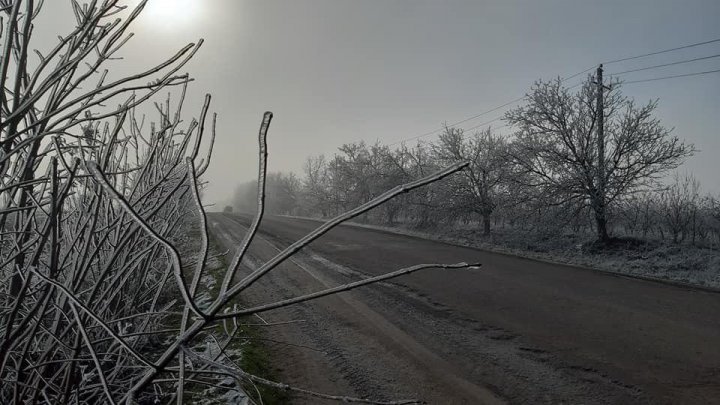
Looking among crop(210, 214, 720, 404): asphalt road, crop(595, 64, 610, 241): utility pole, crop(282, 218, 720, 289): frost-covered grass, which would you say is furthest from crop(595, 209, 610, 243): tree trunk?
crop(210, 214, 720, 404): asphalt road

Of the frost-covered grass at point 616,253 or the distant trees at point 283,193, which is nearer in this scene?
the frost-covered grass at point 616,253

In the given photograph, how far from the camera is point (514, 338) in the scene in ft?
18.7

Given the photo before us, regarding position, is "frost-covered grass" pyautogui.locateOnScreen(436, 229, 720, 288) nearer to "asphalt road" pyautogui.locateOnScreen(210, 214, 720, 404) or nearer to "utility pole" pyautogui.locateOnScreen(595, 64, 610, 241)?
"utility pole" pyautogui.locateOnScreen(595, 64, 610, 241)

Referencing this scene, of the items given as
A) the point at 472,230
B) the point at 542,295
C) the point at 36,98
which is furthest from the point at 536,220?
the point at 36,98

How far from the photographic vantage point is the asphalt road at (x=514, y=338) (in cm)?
433

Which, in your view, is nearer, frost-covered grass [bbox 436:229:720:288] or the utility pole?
frost-covered grass [bbox 436:229:720:288]

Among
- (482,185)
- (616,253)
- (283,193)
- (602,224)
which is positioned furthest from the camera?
(283,193)

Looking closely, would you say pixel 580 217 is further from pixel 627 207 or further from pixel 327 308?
pixel 327 308

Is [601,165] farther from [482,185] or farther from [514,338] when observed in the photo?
[514,338]

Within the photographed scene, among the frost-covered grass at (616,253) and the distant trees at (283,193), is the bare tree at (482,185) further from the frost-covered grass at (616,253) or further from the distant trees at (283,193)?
the distant trees at (283,193)

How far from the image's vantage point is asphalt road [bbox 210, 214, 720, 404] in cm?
433

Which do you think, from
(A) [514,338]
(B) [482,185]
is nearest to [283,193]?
(B) [482,185]

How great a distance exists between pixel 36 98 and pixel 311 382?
3.95m

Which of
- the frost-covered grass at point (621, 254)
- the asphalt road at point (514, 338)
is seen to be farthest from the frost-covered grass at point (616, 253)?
the asphalt road at point (514, 338)
